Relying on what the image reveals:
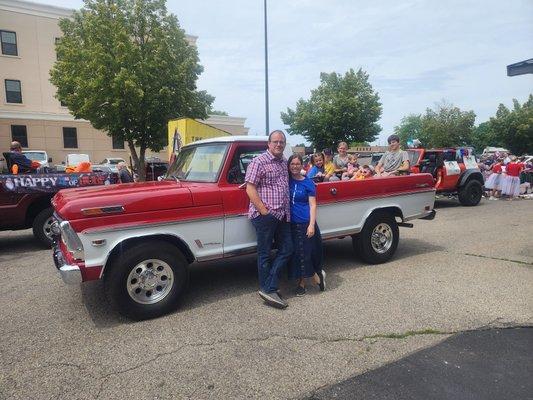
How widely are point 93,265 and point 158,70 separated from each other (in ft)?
49.7

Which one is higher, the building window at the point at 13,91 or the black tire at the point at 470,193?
the building window at the point at 13,91

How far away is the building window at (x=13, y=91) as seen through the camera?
2903 cm

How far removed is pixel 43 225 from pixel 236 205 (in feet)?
15.6

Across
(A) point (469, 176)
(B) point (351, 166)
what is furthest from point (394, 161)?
(A) point (469, 176)

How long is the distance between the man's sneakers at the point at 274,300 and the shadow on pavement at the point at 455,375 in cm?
142

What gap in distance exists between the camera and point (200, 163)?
5.02 metres

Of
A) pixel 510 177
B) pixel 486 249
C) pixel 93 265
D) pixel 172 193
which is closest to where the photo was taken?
pixel 93 265

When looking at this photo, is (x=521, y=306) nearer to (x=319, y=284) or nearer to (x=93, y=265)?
(x=319, y=284)

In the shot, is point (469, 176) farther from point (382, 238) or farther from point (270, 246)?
point (270, 246)

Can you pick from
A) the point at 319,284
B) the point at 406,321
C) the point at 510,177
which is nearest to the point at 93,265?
the point at 319,284

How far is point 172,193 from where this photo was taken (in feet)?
14.1

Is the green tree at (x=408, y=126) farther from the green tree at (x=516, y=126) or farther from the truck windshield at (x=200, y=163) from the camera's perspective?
the truck windshield at (x=200, y=163)

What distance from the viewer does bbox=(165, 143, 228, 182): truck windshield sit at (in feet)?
15.8

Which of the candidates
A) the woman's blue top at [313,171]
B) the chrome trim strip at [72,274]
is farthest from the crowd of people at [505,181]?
the chrome trim strip at [72,274]
